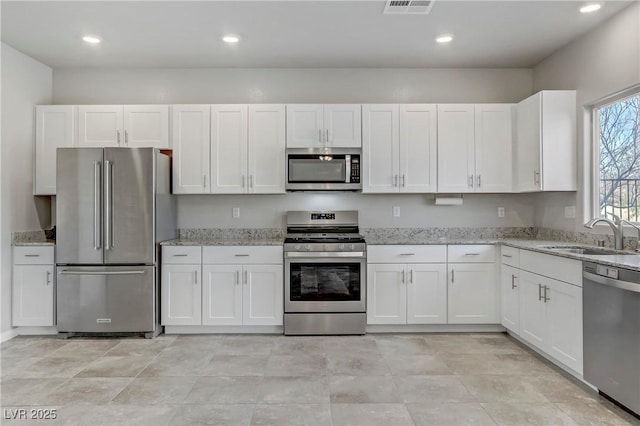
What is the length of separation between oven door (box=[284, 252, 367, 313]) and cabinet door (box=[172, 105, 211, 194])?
130cm

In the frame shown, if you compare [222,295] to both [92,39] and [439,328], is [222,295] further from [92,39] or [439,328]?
[92,39]

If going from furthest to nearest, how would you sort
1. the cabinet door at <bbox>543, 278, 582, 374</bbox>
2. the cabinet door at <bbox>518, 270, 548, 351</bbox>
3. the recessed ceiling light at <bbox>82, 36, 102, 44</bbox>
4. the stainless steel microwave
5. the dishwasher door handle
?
the stainless steel microwave < the recessed ceiling light at <bbox>82, 36, 102, 44</bbox> < the cabinet door at <bbox>518, 270, 548, 351</bbox> < the cabinet door at <bbox>543, 278, 582, 374</bbox> < the dishwasher door handle

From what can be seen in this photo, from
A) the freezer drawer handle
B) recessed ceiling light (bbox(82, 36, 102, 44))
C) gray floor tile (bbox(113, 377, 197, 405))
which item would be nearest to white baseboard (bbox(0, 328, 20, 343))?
the freezer drawer handle

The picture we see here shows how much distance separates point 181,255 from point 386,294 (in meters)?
2.05

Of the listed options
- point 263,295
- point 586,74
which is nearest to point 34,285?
point 263,295

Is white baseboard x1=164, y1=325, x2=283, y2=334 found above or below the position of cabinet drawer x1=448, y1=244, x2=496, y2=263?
below

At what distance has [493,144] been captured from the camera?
157 inches

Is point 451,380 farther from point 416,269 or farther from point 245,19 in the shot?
point 245,19

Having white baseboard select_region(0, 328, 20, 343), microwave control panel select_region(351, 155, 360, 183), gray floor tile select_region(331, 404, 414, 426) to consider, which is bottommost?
gray floor tile select_region(331, 404, 414, 426)

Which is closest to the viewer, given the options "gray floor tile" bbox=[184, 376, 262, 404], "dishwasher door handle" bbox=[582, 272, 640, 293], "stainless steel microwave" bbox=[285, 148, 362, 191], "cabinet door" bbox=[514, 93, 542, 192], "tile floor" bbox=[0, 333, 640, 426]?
"dishwasher door handle" bbox=[582, 272, 640, 293]

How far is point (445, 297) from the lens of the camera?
12.4 feet

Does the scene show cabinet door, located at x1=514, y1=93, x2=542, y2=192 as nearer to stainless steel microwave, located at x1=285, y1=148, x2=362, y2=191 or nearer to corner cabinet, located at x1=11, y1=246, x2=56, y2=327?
stainless steel microwave, located at x1=285, y1=148, x2=362, y2=191

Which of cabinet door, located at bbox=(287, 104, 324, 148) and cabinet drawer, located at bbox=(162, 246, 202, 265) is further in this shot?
cabinet door, located at bbox=(287, 104, 324, 148)

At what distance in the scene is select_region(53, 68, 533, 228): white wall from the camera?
4.29 m
